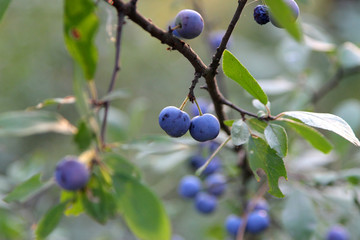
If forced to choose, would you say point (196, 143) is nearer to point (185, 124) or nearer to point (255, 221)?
point (255, 221)

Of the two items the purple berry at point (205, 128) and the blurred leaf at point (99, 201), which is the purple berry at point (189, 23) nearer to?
the purple berry at point (205, 128)

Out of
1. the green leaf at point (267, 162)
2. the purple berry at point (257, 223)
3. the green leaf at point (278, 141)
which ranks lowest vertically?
the purple berry at point (257, 223)

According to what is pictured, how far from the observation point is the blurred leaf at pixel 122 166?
109 cm

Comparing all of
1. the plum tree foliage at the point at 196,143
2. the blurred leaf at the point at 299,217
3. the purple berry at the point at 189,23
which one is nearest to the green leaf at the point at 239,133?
the plum tree foliage at the point at 196,143

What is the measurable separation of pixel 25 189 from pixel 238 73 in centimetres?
65

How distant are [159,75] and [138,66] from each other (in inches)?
6.3

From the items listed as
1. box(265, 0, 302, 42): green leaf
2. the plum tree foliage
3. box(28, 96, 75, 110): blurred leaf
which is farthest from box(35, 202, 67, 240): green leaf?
box(265, 0, 302, 42): green leaf

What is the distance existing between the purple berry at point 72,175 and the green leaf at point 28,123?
23cm

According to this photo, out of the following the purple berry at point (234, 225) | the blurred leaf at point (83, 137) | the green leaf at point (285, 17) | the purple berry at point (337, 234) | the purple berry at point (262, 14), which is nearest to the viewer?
the green leaf at point (285, 17)

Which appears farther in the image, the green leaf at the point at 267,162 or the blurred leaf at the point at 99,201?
the blurred leaf at the point at 99,201

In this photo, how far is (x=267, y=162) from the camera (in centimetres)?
74

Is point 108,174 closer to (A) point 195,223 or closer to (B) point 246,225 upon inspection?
(B) point 246,225

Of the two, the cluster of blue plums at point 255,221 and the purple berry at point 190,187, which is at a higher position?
the cluster of blue plums at point 255,221

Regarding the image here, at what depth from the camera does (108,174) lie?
1.13 m
